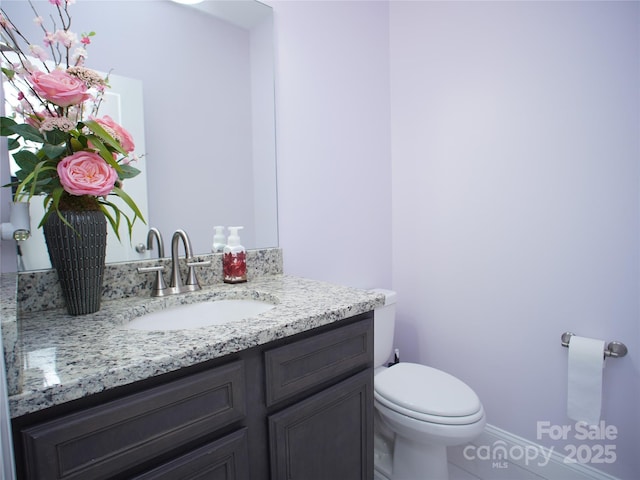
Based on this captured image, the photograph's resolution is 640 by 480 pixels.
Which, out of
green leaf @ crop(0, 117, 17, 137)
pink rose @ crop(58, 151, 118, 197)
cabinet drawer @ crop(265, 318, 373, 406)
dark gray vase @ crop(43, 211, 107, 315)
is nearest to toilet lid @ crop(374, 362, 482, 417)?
cabinet drawer @ crop(265, 318, 373, 406)

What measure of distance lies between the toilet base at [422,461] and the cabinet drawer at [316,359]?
635 millimetres

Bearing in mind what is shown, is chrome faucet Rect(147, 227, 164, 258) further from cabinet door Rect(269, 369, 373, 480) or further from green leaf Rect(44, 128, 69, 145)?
cabinet door Rect(269, 369, 373, 480)

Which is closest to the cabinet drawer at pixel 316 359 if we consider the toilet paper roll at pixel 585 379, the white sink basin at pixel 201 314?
the white sink basin at pixel 201 314

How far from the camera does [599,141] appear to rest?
1.28 meters

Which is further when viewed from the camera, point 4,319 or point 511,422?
point 511,422

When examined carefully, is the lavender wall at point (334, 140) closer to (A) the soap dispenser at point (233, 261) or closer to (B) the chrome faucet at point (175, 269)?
(A) the soap dispenser at point (233, 261)

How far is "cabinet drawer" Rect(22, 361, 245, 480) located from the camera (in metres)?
0.51

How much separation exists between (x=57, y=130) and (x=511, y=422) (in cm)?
198

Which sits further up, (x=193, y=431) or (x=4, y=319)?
(x=4, y=319)

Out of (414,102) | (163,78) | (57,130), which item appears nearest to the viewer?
(57,130)

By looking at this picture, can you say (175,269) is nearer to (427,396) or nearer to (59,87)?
(59,87)

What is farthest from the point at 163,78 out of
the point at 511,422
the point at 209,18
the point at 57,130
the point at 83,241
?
the point at 511,422

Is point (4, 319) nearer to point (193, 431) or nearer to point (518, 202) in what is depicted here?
point (193, 431)

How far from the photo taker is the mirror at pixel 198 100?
1.08 meters
